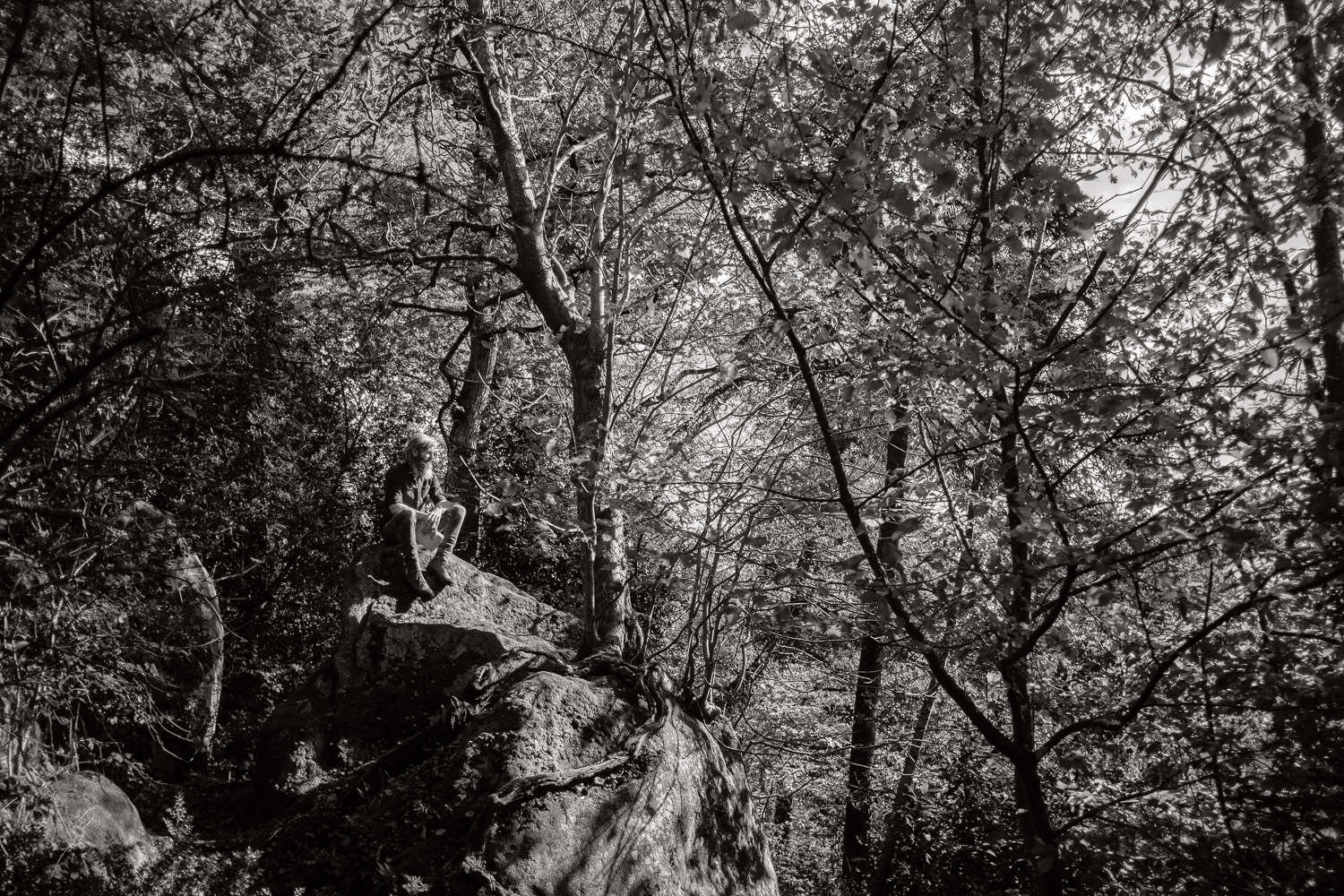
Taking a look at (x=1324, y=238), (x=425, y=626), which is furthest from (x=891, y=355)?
(x=425, y=626)

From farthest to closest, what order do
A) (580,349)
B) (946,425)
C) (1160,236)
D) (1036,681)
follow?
(580,349) → (1036,681) → (946,425) → (1160,236)

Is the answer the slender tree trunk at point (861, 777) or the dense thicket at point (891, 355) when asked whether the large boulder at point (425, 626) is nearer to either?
the dense thicket at point (891, 355)

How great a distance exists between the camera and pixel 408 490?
8570 millimetres

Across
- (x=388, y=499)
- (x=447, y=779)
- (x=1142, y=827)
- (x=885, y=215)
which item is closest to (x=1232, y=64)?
(x=885, y=215)

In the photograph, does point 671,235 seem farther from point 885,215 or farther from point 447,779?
point 447,779

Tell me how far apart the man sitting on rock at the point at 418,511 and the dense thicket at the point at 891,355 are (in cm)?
113

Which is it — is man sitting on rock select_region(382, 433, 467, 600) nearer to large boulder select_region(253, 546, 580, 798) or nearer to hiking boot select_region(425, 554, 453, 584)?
hiking boot select_region(425, 554, 453, 584)

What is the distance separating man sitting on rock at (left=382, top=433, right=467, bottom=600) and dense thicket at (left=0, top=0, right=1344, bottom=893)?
1.13m

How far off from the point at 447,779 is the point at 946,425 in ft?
12.8

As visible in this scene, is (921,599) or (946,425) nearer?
(946,425)

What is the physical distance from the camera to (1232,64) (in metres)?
4.55

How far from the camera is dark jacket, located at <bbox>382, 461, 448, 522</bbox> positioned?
28.0 ft

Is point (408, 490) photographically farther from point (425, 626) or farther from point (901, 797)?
point (901, 797)

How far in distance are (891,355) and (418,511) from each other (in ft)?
18.0
